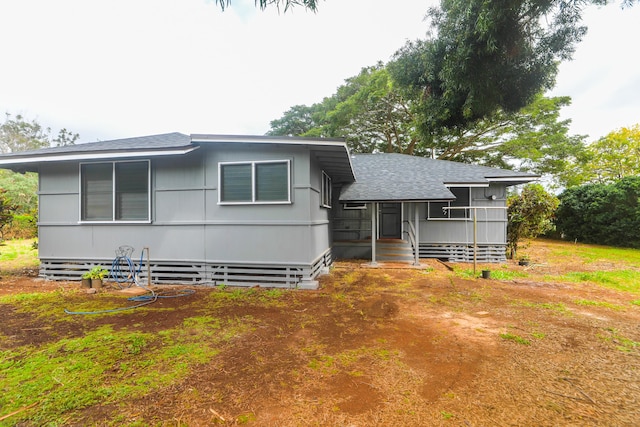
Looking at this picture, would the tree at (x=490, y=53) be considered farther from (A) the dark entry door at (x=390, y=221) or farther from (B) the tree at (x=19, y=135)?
(B) the tree at (x=19, y=135)

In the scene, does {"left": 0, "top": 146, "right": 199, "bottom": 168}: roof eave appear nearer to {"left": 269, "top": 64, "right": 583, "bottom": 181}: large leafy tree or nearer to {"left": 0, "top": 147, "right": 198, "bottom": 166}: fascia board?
{"left": 0, "top": 147, "right": 198, "bottom": 166}: fascia board

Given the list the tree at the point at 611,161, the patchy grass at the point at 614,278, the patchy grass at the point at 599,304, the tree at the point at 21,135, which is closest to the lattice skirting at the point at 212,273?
the patchy grass at the point at 599,304

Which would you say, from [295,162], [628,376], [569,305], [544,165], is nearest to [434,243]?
[569,305]

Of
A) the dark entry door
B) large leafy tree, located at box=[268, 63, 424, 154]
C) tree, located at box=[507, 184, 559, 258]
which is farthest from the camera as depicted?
large leafy tree, located at box=[268, 63, 424, 154]

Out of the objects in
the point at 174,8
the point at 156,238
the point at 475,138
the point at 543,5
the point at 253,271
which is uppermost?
the point at 475,138

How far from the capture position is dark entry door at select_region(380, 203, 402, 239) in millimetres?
11773

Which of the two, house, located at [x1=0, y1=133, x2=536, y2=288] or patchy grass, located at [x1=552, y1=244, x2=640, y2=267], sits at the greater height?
house, located at [x1=0, y1=133, x2=536, y2=288]

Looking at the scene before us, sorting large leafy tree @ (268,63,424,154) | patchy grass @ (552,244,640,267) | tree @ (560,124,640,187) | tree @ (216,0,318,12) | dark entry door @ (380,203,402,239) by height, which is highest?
large leafy tree @ (268,63,424,154)

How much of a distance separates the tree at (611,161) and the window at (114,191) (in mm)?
25549

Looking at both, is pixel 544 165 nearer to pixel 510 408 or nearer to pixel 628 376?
pixel 628 376

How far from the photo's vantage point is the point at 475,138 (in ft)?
59.6

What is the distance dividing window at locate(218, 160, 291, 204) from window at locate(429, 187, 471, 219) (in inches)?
272

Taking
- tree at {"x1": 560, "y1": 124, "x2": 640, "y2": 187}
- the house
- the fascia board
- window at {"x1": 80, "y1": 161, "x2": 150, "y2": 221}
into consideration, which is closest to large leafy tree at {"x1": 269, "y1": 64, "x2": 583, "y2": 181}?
tree at {"x1": 560, "y1": 124, "x2": 640, "y2": 187}

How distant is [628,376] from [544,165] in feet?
64.6
